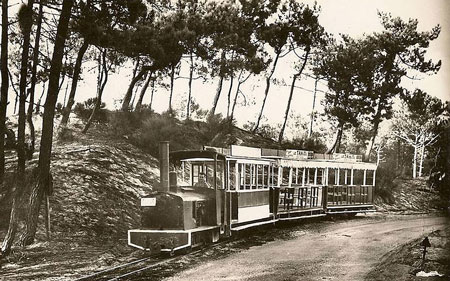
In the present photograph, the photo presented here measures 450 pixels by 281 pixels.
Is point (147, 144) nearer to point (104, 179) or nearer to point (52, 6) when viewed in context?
point (104, 179)

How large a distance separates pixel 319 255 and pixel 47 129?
12.4ft

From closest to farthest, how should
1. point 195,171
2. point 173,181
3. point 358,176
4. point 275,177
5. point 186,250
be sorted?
point 186,250 → point 173,181 → point 195,171 → point 275,177 → point 358,176

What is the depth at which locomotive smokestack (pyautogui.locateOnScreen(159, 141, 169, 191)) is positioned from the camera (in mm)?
6965

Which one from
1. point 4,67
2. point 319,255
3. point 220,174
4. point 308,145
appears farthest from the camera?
point 308,145

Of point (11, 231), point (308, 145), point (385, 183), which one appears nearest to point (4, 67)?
point (11, 231)

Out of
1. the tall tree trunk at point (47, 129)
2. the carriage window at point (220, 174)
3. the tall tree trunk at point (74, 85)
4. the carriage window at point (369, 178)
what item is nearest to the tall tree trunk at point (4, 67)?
the tall tree trunk at point (47, 129)

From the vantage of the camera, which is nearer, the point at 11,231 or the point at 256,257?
the point at 11,231

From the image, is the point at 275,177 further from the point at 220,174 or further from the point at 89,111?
the point at 89,111

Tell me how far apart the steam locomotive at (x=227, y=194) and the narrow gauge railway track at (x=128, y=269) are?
156mm

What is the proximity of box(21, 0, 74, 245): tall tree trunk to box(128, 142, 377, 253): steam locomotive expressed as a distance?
1.22 m

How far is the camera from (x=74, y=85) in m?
7.93

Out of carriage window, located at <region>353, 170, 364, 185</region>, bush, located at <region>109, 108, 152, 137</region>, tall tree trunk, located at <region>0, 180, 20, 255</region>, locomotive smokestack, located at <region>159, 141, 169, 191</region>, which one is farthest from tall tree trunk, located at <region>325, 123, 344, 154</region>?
tall tree trunk, located at <region>0, 180, 20, 255</region>

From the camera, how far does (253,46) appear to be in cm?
868

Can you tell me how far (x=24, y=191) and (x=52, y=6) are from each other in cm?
233
